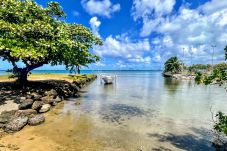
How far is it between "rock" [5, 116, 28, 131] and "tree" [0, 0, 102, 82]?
206 inches

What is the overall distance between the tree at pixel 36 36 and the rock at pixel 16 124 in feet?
17.2

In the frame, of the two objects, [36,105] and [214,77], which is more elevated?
[214,77]

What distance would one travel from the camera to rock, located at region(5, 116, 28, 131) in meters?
15.2

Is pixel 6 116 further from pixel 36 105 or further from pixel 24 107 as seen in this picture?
pixel 36 105

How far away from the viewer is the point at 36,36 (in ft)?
77.1

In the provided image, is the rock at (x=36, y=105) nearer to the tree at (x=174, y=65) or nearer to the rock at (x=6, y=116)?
the rock at (x=6, y=116)

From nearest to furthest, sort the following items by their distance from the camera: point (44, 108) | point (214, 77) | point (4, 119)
→ point (214, 77), point (4, 119), point (44, 108)

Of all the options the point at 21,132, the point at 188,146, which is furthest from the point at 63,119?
the point at 188,146

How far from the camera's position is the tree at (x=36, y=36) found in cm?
2056

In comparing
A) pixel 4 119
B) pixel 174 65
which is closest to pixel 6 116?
pixel 4 119

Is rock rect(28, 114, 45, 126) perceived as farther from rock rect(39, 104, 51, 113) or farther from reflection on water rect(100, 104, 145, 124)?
reflection on water rect(100, 104, 145, 124)

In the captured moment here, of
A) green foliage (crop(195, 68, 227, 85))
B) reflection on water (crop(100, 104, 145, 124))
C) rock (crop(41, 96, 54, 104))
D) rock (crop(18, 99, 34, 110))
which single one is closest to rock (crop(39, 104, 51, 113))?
rock (crop(18, 99, 34, 110))

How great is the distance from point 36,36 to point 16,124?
35.4 ft

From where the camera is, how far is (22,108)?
18938mm
